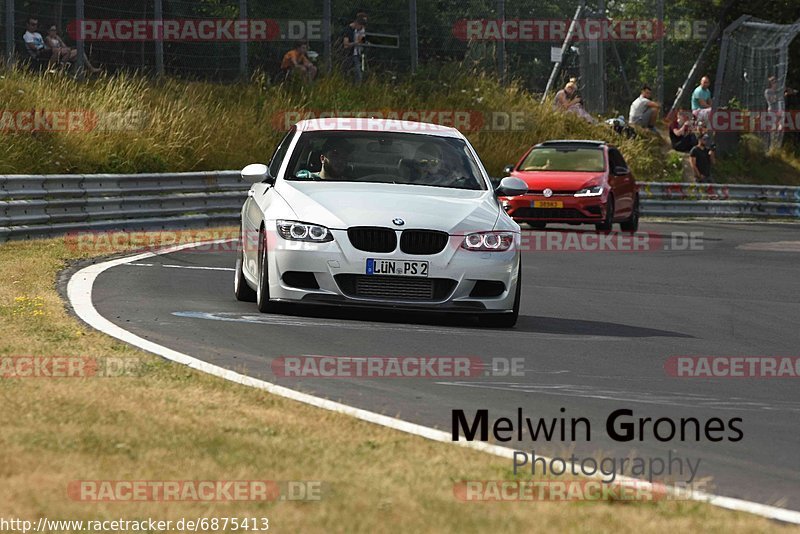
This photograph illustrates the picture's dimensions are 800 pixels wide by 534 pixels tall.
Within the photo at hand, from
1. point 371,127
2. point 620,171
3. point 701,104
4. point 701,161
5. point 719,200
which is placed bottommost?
point 719,200

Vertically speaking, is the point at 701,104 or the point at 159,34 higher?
the point at 159,34

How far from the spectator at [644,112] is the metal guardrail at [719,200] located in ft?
17.0

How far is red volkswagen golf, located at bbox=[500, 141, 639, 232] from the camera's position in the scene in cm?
2653

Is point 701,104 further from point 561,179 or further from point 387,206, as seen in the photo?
point 387,206

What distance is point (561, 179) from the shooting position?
1061 inches

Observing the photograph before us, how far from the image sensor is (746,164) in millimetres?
42312

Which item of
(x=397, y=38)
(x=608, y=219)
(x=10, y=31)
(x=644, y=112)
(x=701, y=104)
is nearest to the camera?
(x=608, y=219)

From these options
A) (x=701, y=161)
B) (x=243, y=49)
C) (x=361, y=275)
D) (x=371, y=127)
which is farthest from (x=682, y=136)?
(x=361, y=275)

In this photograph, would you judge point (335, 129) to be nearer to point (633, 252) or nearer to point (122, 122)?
point (633, 252)

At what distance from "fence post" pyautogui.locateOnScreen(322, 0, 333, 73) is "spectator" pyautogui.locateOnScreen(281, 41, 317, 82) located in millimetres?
548

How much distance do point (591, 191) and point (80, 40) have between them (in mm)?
9694

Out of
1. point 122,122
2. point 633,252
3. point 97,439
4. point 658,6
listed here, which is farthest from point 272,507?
point 658,6

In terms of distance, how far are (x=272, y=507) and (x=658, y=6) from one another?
3819 centimetres

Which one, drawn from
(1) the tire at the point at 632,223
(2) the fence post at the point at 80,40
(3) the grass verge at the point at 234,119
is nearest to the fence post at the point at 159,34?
(3) the grass verge at the point at 234,119
